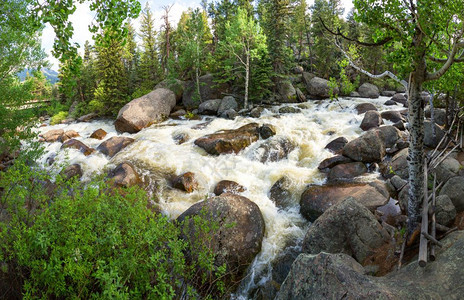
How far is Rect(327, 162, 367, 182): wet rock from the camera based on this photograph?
11438 mm

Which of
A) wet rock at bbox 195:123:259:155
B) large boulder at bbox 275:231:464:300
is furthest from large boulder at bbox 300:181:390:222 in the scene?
wet rock at bbox 195:123:259:155

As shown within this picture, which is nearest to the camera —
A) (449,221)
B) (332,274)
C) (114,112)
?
(332,274)

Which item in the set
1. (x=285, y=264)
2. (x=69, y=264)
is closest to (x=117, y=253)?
(x=69, y=264)

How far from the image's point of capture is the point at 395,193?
379 inches

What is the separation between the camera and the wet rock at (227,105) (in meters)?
25.1

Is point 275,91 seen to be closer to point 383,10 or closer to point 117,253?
point 383,10

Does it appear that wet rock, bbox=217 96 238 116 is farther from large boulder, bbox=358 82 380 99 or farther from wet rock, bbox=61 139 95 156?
large boulder, bbox=358 82 380 99

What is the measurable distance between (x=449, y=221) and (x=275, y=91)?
2432 centimetres

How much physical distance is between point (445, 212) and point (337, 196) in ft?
11.0

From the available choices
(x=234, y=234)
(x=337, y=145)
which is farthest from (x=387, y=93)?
(x=234, y=234)

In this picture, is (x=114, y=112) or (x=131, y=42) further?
(x=131, y=42)

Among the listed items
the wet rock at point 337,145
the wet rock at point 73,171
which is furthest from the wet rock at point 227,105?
the wet rock at point 73,171

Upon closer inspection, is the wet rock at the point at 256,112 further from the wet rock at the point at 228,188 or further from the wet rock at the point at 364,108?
the wet rock at the point at 228,188

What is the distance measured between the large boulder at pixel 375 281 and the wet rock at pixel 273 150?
30.6 feet
